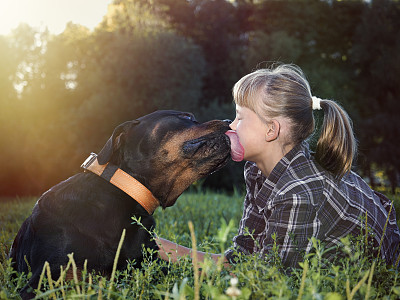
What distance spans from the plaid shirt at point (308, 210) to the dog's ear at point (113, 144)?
1025mm

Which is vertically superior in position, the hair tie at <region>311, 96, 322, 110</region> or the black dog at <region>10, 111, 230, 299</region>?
the hair tie at <region>311, 96, 322, 110</region>

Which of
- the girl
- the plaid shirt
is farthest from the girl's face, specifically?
the plaid shirt

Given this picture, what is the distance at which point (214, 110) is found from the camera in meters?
18.2

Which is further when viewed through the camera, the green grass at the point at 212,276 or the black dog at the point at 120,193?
the black dog at the point at 120,193

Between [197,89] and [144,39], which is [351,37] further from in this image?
[144,39]

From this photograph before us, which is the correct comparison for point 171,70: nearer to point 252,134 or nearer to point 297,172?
point 252,134

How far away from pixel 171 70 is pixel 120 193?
16370mm

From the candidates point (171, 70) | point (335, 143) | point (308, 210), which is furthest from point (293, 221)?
point (171, 70)

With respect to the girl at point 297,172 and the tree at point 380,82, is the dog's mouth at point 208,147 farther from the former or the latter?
the tree at point 380,82

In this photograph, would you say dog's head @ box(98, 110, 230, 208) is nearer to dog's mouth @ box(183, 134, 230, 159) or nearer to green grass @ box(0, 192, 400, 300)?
dog's mouth @ box(183, 134, 230, 159)

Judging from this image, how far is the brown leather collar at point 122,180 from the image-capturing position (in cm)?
287

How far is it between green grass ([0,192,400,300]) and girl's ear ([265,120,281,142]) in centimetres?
72

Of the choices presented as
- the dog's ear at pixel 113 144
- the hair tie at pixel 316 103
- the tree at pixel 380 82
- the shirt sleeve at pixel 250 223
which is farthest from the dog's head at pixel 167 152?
the tree at pixel 380 82

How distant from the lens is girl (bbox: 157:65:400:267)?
8.48 feet
